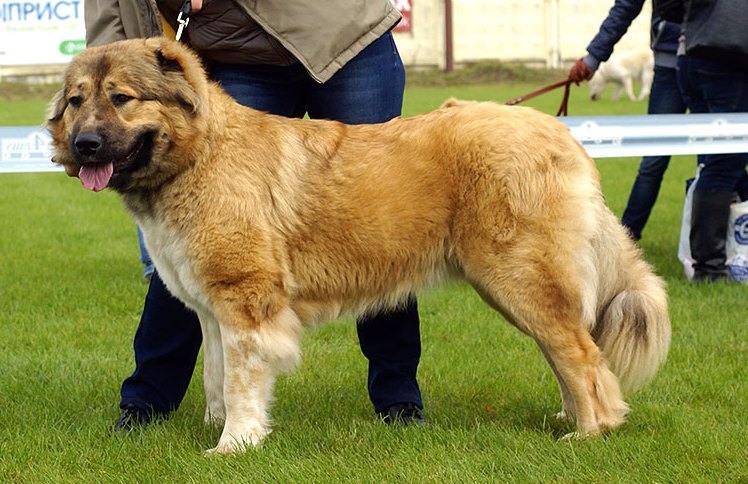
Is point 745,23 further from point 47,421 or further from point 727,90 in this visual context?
point 47,421

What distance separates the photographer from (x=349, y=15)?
13.1 feet

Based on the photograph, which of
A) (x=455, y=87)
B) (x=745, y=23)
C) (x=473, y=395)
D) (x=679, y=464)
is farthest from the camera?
(x=455, y=87)

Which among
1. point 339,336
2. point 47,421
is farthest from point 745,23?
point 47,421

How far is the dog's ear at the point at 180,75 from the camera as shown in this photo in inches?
143

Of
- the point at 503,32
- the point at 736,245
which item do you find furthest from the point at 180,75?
the point at 503,32

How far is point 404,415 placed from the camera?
415cm

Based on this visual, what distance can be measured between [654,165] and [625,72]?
663 inches

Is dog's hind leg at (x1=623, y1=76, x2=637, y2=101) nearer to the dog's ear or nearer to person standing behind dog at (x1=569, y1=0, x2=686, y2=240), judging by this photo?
person standing behind dog at (x1=569, y1=0, x2=686, y2=240)

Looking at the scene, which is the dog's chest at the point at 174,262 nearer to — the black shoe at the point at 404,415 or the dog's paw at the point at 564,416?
the black shoe at the point at 404,415

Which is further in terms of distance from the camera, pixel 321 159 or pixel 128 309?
pixel 128 309

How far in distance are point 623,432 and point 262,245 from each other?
1.63m

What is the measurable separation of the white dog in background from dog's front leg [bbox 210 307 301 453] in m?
20.9

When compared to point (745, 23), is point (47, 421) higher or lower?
lower

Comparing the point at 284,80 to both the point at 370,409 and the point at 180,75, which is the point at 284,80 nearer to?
the point at 180,75
